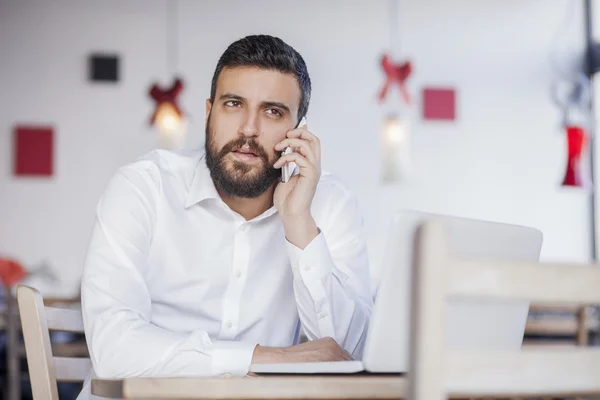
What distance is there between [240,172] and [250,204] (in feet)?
0.38

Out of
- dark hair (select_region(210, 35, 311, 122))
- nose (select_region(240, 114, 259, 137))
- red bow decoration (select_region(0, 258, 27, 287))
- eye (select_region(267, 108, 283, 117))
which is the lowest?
red bow decoration (select_region(0, 258, 27, 287))

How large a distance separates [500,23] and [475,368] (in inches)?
238

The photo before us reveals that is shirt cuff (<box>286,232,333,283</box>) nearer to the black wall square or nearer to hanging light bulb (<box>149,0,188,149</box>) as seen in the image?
hanging light bulb (<box>149,0,188,149</box>)

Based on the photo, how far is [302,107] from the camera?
1.97 meters

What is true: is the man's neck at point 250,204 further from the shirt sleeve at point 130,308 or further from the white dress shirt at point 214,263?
the shirt sleeve at point 130,308

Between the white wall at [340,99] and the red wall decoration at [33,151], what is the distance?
0.21 feet

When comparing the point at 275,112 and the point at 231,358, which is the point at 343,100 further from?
the point at 231,358

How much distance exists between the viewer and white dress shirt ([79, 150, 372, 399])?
1.60 m

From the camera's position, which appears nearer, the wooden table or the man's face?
the wooden table

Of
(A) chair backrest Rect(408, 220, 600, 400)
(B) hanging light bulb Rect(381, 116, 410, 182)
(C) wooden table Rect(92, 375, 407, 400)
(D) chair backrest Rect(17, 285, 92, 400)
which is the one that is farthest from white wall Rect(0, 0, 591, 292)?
(A) chair backrest Rect(408, 220, 600, 400)

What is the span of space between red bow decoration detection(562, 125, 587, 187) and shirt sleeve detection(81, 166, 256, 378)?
3.74m

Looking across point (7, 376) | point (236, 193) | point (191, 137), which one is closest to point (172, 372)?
point (236, 193)

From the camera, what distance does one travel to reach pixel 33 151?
5.86m

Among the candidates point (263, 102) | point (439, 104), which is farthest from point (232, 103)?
point (439, 104)
